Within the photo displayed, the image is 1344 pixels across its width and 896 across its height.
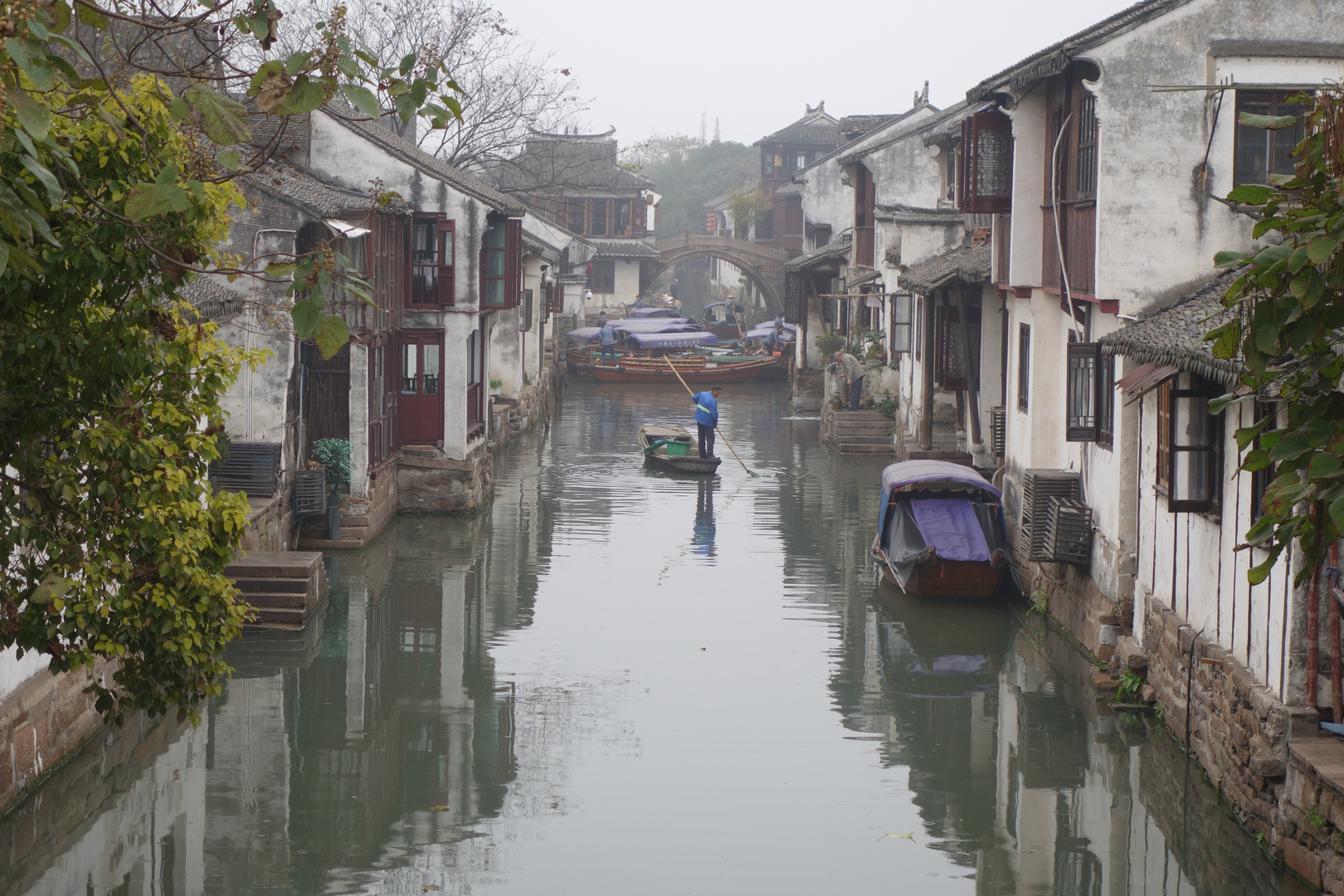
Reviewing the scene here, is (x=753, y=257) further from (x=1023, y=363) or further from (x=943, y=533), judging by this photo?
(x=943, y=533)

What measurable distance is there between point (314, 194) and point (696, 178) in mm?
76905

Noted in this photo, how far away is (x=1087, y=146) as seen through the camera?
1453 centimetres

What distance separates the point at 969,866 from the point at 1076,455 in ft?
23.4

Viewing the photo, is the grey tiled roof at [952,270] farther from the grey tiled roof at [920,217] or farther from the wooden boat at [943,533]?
the wooden boat at [943,533]

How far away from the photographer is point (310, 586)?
15.9m

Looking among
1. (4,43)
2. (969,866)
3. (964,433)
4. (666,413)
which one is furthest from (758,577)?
(666,413)

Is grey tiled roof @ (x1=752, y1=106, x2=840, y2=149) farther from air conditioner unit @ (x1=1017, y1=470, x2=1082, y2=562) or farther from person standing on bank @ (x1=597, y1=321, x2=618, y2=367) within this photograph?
air conditioner unit @ (x1=1017, y1=470, x2=1082, y2=562)

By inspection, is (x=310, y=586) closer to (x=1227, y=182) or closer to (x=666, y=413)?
(x=1227, y=182)

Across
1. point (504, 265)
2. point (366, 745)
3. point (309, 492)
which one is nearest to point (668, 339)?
point (504, 265)

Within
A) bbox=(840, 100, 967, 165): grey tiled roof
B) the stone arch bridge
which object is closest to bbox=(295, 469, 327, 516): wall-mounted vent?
bbox=(840, 100, 967, 165): grey tiled roof

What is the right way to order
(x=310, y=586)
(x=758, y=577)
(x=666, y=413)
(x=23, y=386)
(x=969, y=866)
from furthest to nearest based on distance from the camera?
(x=666, y=413), (x=758, y=577), (x=310, y=586), (x=969, y=866), (x=23, y=386)

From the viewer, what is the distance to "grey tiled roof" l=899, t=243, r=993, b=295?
20812 mm

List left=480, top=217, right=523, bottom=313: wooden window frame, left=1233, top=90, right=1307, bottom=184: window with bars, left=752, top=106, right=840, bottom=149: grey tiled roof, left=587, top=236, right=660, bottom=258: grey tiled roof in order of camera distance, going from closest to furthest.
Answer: left=1233, top=90, right=1307, bottom=184: window with bars < left=480, top=217, right=523, bottom=313: wooden window frame < left=587, top=236, right=660, bottom=258: grey tiled roof < left=752, top=106, right=840, bottom=149: grey tiled roof

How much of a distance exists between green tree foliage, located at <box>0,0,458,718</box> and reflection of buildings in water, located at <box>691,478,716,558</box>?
13.3 m
